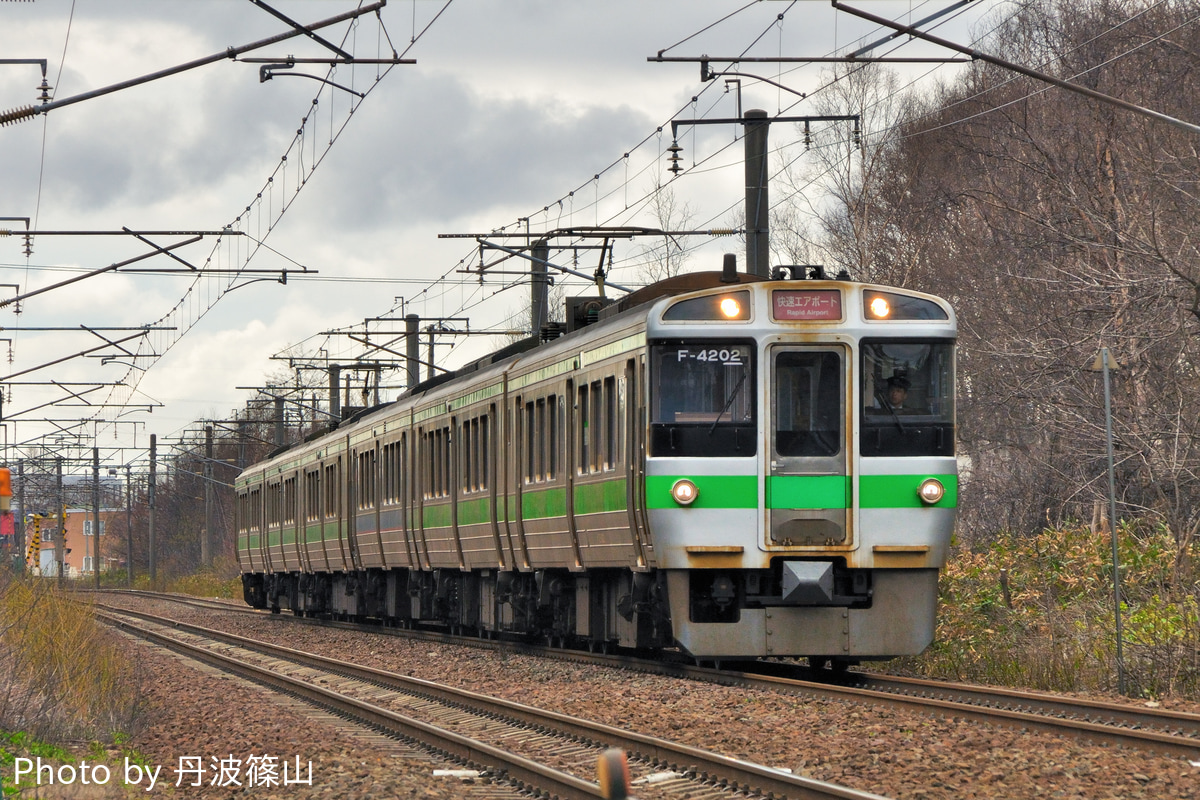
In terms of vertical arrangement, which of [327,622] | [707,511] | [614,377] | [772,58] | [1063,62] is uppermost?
[1063,62]

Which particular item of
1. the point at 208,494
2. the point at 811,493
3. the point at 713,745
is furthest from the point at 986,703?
the point at 208,494

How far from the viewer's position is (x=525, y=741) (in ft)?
36.3

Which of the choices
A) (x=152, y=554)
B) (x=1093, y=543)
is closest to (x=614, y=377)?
(x=1093, y=543)

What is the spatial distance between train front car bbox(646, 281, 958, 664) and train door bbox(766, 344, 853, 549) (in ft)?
0.04

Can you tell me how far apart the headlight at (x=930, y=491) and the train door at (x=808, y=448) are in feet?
1.90

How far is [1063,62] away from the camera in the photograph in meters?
30.3

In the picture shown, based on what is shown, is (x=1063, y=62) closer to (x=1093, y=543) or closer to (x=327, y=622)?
(x=1093, y=543)

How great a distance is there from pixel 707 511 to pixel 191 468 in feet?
238

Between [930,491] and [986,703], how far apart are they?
7.55 feet

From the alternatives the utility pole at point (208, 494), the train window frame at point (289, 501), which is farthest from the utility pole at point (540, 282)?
the utility pole at point (208, 494)

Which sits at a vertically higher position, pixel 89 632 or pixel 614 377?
pixel 614 377

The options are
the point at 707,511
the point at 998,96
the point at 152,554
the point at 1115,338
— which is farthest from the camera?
the point at 152,554

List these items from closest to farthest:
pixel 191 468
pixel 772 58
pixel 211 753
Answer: pixel 211 753 < pixel 772 58 < pixel 191 468

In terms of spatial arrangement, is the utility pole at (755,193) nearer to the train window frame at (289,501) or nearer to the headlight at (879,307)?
the headlight at (879,307)
